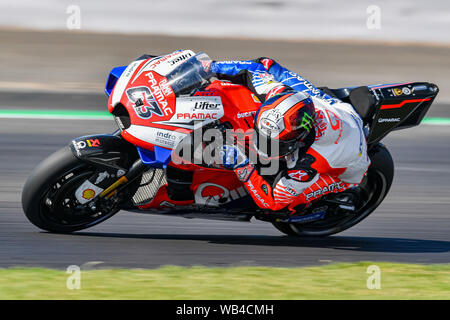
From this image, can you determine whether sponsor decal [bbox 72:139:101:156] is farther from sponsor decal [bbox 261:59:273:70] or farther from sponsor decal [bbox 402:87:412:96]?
sponsor decal [bbox 402:87:412:96]

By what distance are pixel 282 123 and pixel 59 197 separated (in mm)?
1606

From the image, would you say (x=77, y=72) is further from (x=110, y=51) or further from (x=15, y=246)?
(x=15, y=246)

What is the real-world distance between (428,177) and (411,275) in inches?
119

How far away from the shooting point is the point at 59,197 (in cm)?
545

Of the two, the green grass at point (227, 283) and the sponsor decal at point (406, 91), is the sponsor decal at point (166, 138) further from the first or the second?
the sponsor decal at point (406, 91)

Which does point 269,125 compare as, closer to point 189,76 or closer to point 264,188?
point 264,188

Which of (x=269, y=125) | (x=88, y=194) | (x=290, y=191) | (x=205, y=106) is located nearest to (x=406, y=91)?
(x=290, y=191)

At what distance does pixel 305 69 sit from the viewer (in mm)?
12547

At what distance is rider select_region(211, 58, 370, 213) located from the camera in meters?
5.13

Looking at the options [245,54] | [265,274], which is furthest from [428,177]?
[245,54]

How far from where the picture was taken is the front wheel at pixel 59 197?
5301 millimetres

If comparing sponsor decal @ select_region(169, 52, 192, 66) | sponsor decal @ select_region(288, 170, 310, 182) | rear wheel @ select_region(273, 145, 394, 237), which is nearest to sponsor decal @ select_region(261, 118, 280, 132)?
sponsor decal @ select_region(288, 170, 310, 182)

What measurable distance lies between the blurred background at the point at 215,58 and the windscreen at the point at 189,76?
46.6 inches

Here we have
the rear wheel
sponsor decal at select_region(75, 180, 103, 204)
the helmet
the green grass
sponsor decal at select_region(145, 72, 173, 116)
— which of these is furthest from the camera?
the rear wheel
